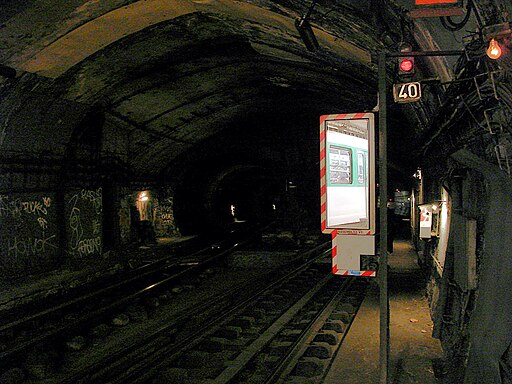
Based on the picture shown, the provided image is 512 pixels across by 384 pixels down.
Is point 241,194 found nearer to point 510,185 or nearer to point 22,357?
point 22,357

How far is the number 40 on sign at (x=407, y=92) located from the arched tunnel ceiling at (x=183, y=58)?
125 cm

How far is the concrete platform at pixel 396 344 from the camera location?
682 cm

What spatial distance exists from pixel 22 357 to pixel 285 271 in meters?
8.94

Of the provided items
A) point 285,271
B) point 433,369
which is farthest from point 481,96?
point 285,271

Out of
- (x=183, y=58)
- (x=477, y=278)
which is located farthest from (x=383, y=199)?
(x=183, y=58)

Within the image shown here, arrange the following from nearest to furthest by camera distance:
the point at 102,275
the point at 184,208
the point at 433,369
Answer: the point at 433,369, the point at 102,275, the point at 184,208

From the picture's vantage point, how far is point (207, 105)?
683 inches

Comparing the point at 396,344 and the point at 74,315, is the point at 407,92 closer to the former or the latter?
the point at 396,344

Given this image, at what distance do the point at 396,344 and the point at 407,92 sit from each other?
14.2 feet

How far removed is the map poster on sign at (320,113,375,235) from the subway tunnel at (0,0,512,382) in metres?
1.04

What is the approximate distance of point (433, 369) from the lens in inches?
275

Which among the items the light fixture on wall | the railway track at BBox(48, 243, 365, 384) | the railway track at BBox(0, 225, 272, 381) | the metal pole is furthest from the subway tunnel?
the railway track at BBox(48, 243, 365, 384)

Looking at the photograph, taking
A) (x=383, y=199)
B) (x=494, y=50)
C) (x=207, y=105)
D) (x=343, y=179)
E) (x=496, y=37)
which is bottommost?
(x=383, y=199)

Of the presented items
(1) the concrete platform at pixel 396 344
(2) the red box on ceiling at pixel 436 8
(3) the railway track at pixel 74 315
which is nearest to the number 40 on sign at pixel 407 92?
(2) the red box on ceiling at pixel 436 8
